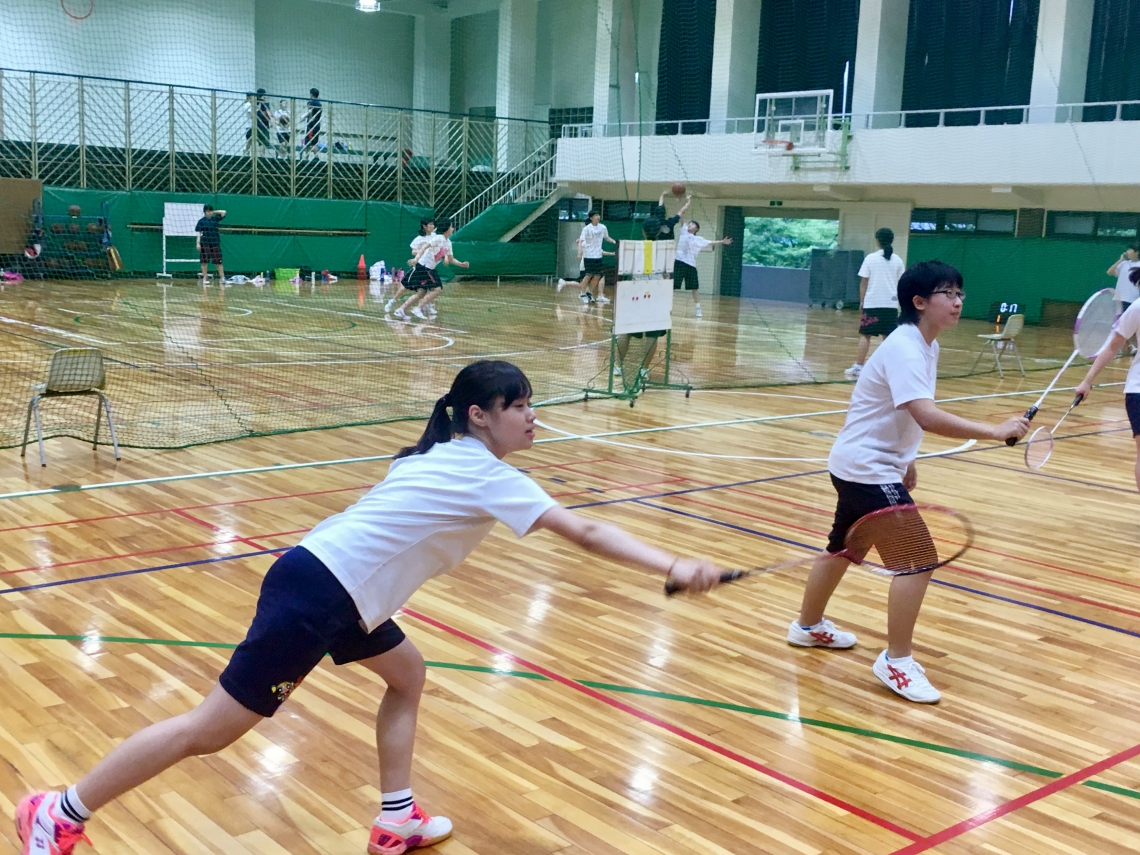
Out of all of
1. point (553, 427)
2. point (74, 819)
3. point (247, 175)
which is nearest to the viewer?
point (74, 819)

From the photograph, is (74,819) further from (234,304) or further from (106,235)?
(106,235)

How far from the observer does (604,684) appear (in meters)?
4.34

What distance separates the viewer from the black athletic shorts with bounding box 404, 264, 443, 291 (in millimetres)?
18156

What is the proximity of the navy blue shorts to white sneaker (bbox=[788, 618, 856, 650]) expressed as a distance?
2.57 meters

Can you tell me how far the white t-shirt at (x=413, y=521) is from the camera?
270cm

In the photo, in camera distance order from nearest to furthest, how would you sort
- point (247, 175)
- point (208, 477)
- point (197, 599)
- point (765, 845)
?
point (765, 845), point (197, 599), point (208, 477), point (247, 175)

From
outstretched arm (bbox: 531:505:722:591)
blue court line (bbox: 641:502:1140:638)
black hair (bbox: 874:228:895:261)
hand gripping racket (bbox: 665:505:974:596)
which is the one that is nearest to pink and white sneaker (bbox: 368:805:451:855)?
outstretched arm (bbox: 531:505:722:591)

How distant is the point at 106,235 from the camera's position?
2458 centimetres

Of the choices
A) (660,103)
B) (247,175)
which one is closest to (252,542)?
(247,175)

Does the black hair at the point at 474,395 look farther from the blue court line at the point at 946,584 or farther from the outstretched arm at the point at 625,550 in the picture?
the blue court line at the point at 946,584

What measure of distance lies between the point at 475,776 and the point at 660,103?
92.6ft

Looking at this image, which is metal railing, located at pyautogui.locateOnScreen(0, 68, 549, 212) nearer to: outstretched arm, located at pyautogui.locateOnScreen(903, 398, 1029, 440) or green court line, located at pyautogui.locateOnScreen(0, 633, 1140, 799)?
green court line, located at pyautogui.locateOnScreen(0, 633, 1140, 799)

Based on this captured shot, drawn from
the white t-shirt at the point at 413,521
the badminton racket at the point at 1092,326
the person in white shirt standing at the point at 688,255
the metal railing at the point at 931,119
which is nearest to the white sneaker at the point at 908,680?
the white t-shirt at the point at 413,521

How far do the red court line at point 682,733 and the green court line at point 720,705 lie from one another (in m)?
0.06
